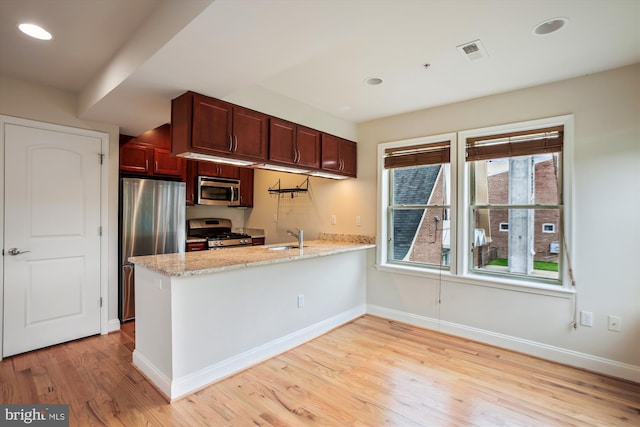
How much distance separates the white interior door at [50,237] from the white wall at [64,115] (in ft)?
0.38

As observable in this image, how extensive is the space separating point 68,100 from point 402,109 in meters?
3.47

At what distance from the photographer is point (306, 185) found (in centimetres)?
473

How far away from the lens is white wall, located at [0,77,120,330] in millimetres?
2867

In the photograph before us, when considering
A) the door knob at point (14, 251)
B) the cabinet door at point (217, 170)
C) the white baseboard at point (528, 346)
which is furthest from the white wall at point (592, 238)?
the door knob at point (14, 251)

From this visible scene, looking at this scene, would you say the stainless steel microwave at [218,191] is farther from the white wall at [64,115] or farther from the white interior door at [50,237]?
the white interior door at [50,237]

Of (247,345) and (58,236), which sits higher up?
(58,236)

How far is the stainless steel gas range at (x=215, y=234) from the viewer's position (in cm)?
483

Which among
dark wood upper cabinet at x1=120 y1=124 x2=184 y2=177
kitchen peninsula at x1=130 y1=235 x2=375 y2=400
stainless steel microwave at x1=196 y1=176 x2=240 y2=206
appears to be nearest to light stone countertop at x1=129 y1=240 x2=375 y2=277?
A: kitchen peninsula at x1=130 y1=235 x2=375 y2=400

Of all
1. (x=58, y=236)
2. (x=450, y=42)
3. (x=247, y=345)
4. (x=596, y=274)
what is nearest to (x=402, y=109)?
(x=450, y=42)

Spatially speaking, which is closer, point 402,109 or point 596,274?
point 596,274

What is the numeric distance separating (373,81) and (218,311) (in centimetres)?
239

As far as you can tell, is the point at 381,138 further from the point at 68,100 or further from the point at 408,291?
the point at 68,100

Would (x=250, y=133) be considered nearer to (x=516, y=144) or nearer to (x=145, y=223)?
(x=145, y=223)

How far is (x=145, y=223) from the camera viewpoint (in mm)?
3807
